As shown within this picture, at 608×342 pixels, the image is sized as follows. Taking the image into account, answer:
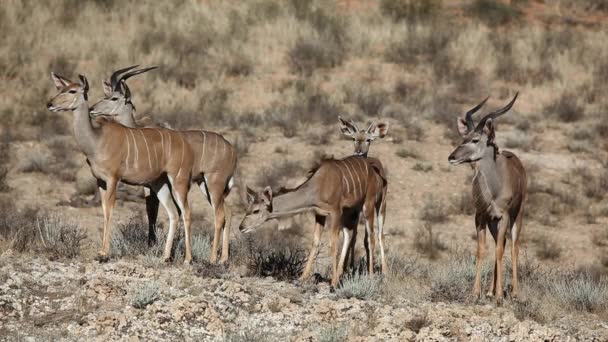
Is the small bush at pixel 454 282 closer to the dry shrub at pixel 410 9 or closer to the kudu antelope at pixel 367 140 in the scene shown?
the kudu antelope at pixel 367 140

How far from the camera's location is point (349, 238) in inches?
457

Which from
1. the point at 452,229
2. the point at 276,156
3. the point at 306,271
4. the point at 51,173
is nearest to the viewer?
the point at 306,271

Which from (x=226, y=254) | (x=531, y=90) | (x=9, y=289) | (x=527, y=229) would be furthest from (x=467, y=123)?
(x=531, y=90)

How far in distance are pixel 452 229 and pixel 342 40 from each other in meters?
11.1

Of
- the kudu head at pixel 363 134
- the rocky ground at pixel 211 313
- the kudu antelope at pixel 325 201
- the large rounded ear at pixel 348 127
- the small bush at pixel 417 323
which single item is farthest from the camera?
the large rounded ear at pixel 348 127

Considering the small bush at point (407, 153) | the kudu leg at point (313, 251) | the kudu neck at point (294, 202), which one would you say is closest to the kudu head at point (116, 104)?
the kudu neck at point (294, 202)

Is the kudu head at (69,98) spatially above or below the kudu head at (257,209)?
above

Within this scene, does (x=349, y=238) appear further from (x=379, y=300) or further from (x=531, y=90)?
(x=531, y=90)

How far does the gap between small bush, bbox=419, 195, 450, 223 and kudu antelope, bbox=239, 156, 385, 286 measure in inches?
236

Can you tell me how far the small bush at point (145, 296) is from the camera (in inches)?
376

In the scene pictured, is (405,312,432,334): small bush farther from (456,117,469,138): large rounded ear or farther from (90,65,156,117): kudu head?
(90,65,156,117): kudu head

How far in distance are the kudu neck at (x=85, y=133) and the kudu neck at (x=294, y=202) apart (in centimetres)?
208

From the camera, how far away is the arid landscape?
32.1ft

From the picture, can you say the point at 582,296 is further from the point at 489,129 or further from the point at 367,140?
the point at 367,140
